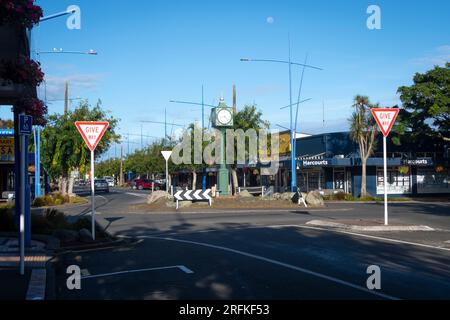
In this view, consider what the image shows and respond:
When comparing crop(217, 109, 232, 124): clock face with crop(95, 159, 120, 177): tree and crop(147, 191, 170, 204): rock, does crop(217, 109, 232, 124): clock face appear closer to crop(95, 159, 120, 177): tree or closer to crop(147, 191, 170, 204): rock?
crop(147, 191, 170, 204): rock

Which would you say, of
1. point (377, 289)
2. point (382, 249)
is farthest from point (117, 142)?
point (377, 289)

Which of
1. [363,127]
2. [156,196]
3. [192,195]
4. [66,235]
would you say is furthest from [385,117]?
[363,127]

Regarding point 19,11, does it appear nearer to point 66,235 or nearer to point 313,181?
point 66,235

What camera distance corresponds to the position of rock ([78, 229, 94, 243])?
1471cm

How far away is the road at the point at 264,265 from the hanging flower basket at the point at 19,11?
4.63 metres

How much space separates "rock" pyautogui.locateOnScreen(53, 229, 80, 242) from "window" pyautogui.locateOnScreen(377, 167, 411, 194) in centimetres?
3630

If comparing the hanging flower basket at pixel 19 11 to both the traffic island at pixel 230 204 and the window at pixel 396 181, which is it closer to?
the traffic island at pixel 230 204

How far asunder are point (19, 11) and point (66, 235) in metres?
6.95

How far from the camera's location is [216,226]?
20750 mm

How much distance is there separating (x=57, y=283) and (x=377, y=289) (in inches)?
205

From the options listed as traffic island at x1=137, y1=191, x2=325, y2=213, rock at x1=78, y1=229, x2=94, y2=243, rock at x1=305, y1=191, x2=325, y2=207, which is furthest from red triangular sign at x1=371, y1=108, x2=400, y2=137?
rock at x1=305, y1=191, x2=325, y2=207

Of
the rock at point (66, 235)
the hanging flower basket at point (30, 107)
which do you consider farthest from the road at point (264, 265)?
the hanging flower basket at point (30, 107)

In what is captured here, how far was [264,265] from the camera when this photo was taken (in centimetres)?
1092
